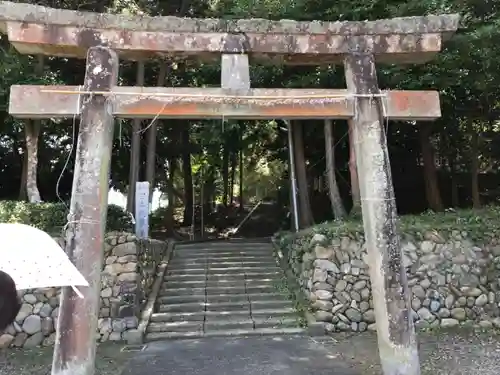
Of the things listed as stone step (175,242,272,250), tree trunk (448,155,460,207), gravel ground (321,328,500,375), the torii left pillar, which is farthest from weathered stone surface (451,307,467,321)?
tree trunk (448,155,460,207)

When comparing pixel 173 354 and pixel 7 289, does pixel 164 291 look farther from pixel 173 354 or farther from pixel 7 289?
pixel 7 289

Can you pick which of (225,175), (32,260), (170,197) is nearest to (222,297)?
(32,260)

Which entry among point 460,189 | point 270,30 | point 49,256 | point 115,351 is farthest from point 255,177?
point 49,256

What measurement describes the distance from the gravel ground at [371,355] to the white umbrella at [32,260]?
4.48m

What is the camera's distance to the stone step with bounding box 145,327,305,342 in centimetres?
842

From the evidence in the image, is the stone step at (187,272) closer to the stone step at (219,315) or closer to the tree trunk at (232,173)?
the stone step at (219,315)

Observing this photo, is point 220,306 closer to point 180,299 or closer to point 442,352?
point 180,299

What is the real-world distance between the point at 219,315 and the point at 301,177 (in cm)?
678

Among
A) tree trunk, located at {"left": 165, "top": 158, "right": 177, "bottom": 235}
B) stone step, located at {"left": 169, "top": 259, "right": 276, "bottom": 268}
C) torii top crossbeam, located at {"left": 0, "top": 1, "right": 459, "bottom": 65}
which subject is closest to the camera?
torii top crossbeam, located at {"left": 0, "top": 1, "right": 459, "bottom": 65}

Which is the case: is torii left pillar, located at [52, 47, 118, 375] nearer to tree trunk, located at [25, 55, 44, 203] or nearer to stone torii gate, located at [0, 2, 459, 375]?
stone torii gate, located at [0, 2, 459, 375]

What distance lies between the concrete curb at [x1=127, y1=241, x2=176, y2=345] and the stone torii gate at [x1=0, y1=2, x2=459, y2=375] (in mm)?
3258

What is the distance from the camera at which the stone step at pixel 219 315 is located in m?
9.16

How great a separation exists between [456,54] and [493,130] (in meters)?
7.52

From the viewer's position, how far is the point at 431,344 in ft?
25.7
